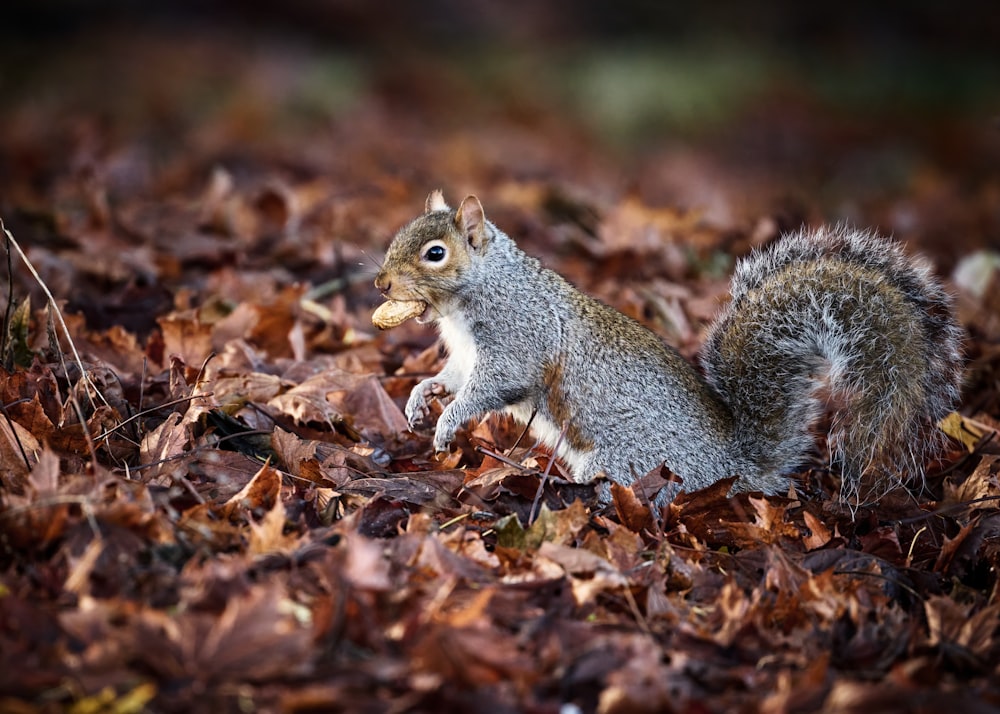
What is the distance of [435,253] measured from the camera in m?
3.89

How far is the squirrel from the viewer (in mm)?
3434

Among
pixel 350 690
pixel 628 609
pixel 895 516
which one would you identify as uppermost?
pixel 895 516

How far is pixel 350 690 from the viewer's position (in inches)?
82.3

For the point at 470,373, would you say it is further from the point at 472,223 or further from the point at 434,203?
the point at 434,203

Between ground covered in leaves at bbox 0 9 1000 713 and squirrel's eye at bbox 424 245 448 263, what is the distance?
1.73ft

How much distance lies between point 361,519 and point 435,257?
132cm

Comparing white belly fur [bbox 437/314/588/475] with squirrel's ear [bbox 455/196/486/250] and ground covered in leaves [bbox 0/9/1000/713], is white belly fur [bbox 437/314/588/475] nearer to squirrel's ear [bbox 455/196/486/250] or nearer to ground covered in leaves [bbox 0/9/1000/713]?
ground covered in leaves [bbox 0/9/1000/713]

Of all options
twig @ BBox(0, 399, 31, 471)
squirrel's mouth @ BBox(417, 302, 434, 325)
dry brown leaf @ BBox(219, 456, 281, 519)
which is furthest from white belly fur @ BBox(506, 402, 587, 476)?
twig @ BBox(0, 399, 31, 471)

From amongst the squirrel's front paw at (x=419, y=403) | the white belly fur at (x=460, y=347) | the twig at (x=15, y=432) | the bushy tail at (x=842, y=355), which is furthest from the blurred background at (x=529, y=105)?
the twig at (x=15, y=432)

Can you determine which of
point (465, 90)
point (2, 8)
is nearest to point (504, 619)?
point (465, 90)

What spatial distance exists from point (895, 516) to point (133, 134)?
6.90 m

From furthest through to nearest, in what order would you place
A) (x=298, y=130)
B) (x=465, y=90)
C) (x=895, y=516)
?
1. (x=465, y=90)
2. (x=298, y=130)
3. (x=895, y=516)

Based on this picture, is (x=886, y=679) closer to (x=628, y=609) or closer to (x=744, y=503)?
(x=628, y=609)

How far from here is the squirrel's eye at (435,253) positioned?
153 inches
